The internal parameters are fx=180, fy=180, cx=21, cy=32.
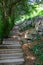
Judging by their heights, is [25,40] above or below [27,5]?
below

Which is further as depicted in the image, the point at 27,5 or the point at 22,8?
the point at 22,8

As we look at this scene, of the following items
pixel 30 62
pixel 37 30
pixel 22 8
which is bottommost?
pixel 30 62

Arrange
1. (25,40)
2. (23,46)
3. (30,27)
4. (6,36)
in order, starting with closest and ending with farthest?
(23,46)
(25,40)
(6,36)
(30,27)

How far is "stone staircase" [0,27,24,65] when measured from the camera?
6.73 metres

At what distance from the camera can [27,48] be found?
26.7 feet

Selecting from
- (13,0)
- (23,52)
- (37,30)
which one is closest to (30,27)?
(37,30)

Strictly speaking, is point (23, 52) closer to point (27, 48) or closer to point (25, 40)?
point (27, 48)

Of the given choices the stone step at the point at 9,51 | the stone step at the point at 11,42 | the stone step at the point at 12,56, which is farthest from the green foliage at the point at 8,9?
the stone step at the point at 12,56

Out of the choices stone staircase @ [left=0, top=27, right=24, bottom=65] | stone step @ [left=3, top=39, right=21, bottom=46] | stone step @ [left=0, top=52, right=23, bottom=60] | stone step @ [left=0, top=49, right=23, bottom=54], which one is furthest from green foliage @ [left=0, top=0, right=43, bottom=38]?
stone step @ [left=0, top=52, right=23, bottom=60]

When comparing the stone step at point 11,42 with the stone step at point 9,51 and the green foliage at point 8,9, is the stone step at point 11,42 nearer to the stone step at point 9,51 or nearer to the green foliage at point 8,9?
the green foliage at point 8,9

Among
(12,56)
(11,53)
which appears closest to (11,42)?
(11,53)

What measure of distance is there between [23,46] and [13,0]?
2.33 metres

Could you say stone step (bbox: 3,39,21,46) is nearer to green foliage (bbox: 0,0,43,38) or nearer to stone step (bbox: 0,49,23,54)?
green foliage (bbox: 0,0,43,38)

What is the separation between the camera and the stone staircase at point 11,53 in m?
6.73
